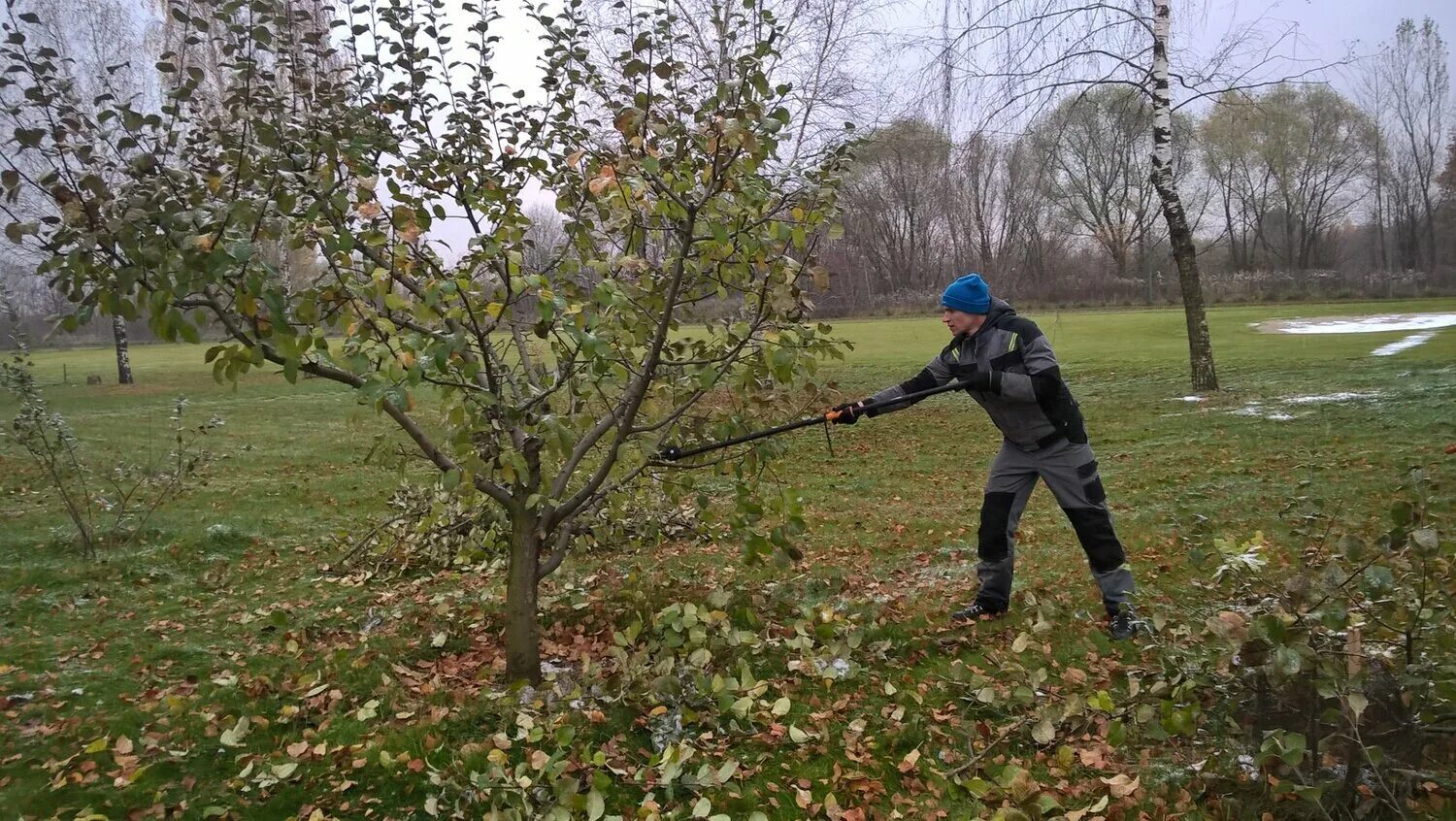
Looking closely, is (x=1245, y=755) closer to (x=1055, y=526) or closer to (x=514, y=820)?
(x=514, y=820)

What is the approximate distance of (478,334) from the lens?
335cm

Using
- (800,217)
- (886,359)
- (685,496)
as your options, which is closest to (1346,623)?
(800,217)

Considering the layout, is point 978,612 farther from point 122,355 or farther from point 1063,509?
point 122,355

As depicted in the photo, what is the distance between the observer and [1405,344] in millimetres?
17109

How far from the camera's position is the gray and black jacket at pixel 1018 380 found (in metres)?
4.06

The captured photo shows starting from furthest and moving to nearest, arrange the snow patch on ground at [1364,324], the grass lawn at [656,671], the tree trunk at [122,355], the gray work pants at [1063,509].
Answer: the tree trunk at [122,355], the snow patch on ground at [1364,324], the gray work pants at [1063,509], the grass lawn at [656,671]

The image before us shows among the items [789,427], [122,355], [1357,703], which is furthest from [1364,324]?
[122,355]

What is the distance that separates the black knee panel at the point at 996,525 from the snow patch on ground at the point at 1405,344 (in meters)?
14.9

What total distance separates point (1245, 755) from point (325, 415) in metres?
15.7

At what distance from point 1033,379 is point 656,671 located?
216 cm

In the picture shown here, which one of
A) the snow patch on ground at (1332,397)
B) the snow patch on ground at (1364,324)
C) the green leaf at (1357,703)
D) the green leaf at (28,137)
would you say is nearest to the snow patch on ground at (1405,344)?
the snow patch on ground at (1364,324)

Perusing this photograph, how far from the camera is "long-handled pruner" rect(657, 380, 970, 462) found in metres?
3.67

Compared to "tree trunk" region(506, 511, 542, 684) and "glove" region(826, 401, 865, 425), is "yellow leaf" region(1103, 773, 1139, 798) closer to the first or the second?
"glove" region(826, 401, 865, 425)

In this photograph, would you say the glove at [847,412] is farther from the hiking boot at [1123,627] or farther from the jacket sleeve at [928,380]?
the hiking boot at [1123,627]
